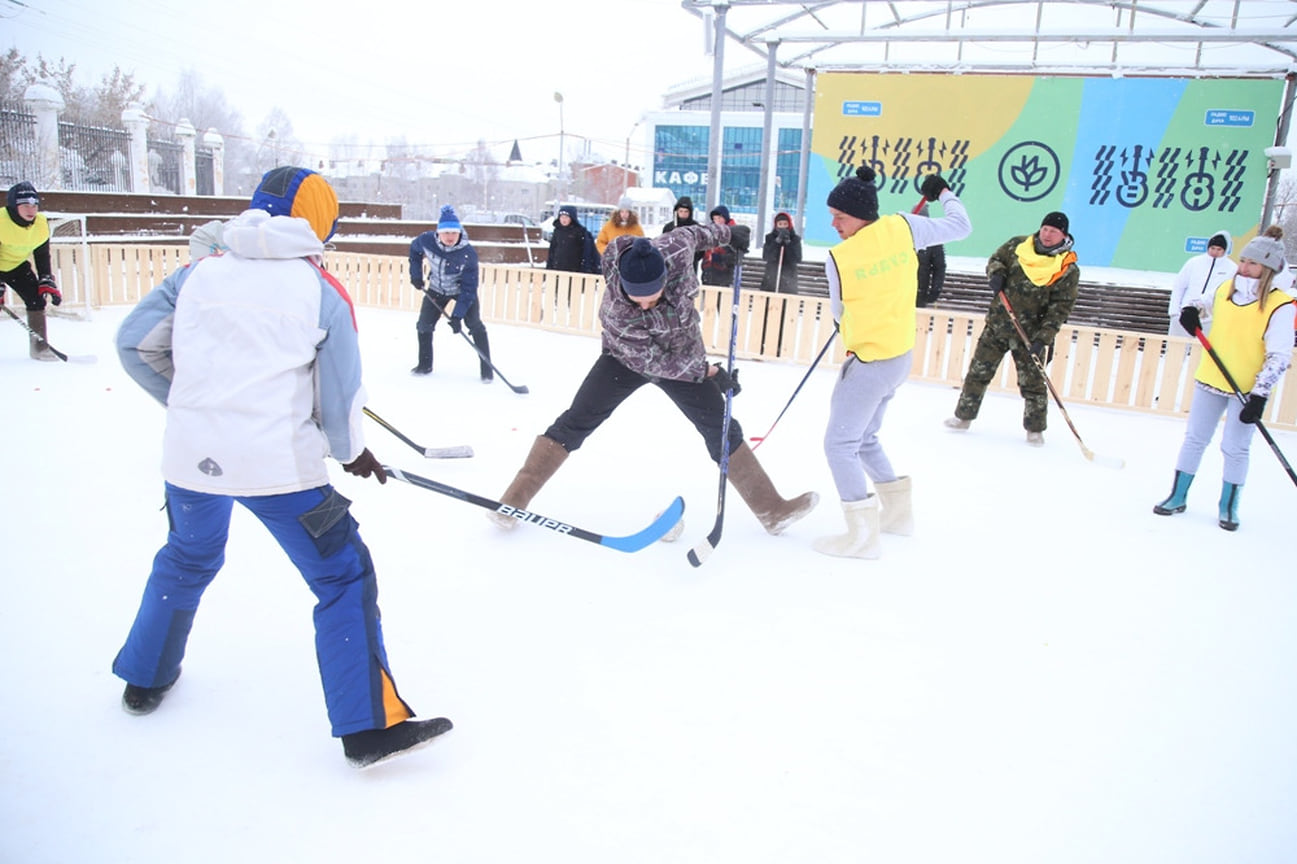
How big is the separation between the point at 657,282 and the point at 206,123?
40.6 metres

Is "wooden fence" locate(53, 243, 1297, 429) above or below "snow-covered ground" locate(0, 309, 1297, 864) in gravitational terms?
above

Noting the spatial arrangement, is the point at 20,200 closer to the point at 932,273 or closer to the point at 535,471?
the point at 535,471

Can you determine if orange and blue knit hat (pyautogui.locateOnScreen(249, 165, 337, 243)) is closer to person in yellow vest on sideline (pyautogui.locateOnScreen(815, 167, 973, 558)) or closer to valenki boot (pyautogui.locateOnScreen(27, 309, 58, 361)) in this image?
person in yellow vest on sideline (pyautogui.locateOnScreen(815, 167, 973, 558))

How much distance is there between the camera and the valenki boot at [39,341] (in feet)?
24.3

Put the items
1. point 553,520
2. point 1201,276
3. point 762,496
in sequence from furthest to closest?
point 1201,276, point 762,496, point 553,520

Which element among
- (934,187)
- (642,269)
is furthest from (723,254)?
(642,269)

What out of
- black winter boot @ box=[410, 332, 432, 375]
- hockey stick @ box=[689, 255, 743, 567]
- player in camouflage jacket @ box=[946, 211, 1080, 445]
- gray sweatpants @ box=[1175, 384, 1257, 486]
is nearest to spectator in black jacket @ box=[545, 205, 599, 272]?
black winter boot @ box=[410, 332, 432, 375]

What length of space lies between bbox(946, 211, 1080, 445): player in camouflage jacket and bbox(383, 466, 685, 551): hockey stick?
3.74 meters

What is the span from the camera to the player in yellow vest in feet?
13.9

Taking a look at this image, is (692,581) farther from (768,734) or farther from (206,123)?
(206,123)

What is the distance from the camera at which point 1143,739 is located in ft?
8.57

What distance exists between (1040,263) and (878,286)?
3.00m

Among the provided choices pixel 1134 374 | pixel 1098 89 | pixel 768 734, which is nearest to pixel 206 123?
pixel 1098 89

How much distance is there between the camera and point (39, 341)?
7.41 meters
